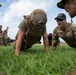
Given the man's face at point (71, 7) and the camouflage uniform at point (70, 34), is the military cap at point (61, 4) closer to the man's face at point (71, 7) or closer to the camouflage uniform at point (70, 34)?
the man's face at point (71, 7)

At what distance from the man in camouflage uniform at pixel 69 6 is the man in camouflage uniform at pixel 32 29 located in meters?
2.58

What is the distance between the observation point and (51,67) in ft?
12.5

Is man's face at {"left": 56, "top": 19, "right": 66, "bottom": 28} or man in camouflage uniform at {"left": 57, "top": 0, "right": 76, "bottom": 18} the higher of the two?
man in camouflage uniform at {"left": 57, "top": 0, "right": 76, "bottom": 18}

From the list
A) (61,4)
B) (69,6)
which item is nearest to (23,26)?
(61,4)

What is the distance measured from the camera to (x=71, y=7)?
335 centimetres

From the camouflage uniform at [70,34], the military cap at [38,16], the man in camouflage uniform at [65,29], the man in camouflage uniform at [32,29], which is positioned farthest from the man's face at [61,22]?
the military cap at [38,16]

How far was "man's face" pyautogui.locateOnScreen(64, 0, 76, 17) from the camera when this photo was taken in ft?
10.7

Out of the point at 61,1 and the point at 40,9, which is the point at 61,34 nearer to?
the point at 40,9

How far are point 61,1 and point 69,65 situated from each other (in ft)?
3.39

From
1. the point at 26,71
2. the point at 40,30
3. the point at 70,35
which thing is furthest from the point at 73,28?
the point at 26,71

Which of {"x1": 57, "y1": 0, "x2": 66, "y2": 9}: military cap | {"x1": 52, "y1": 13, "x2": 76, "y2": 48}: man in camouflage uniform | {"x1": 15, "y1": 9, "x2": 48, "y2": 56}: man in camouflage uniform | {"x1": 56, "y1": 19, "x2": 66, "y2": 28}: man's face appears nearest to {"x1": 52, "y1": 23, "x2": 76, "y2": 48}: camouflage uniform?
{"x1": 52, "y1": 13, "x2": 76, "y2": 48}: man in camouflage uniform

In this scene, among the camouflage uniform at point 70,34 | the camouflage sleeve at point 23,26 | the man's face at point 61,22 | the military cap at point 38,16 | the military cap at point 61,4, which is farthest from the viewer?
the camouflage uniform at point 70,34

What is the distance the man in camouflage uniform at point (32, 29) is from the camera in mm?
6172

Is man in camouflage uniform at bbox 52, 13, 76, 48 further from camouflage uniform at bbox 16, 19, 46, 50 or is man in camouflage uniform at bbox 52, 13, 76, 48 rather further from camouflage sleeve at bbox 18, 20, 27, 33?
camouflage sleeve at bbox 18, 20, 27, 33
